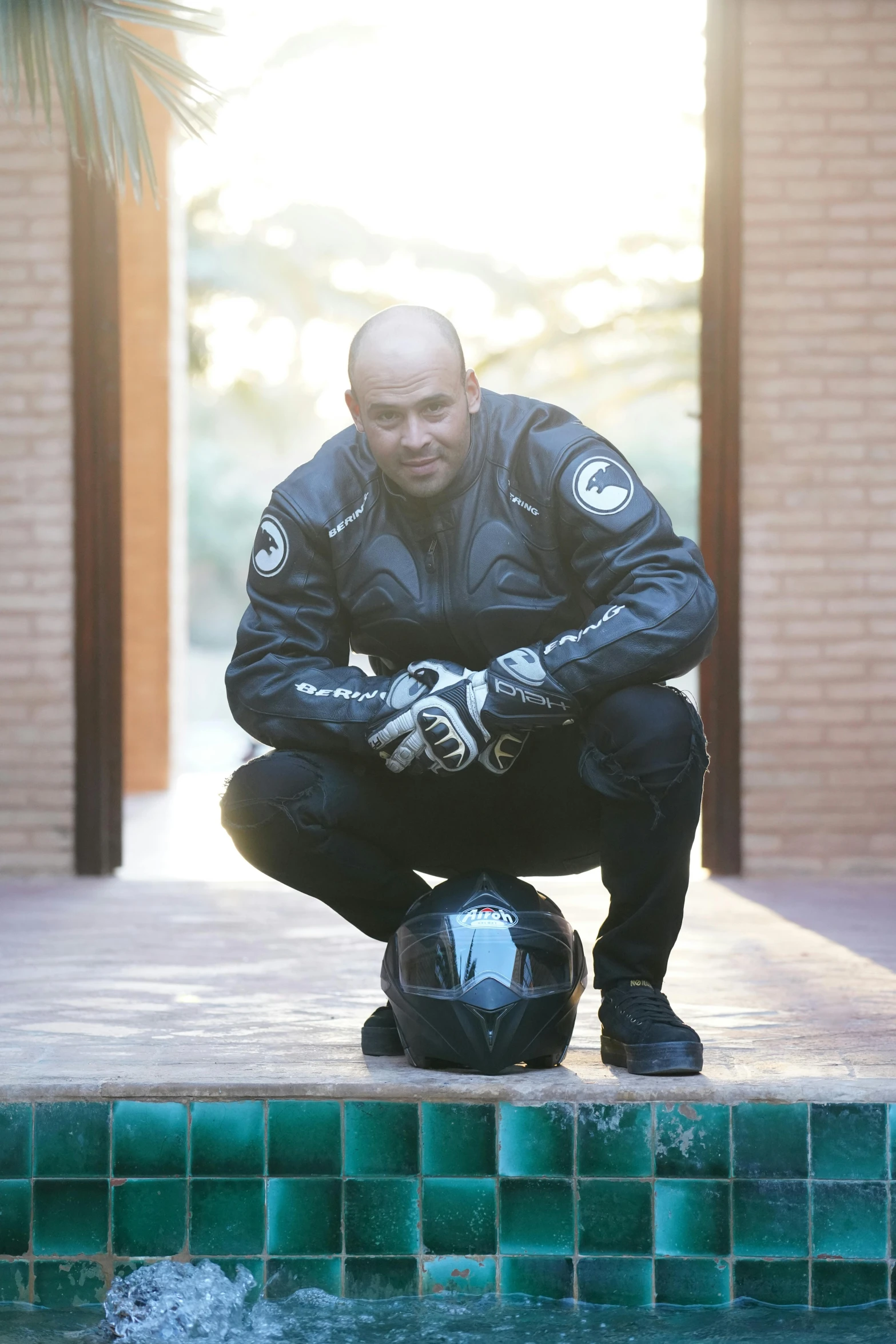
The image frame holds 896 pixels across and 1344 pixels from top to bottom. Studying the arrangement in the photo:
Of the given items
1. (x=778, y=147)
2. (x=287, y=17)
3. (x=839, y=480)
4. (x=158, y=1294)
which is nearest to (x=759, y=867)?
(x=839, y=480)

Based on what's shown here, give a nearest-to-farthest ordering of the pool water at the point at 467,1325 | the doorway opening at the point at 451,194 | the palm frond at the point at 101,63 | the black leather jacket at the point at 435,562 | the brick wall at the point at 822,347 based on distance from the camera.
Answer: the pool water at the point at 467,1325, the black leather jacket at the point at 435,562, the palm frond at the point at 101,63, the brick wall at the point at 822,347, the doorway opening at the point at 451,194

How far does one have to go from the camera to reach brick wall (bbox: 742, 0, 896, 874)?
4.36m

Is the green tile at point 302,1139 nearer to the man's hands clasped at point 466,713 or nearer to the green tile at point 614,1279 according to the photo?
the green tile at point 614,1279

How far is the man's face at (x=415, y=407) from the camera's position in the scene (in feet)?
6.31

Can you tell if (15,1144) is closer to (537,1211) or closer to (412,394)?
(537,1211)

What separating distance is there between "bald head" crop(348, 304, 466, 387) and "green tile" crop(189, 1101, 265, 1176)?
948 mm

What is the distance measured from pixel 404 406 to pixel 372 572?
244mm

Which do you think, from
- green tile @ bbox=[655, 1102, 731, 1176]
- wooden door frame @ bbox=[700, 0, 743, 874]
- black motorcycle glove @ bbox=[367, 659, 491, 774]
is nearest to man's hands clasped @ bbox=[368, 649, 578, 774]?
black motorcycle glove @ bbox=[367, 659, 491, 774]

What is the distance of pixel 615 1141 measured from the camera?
178cm

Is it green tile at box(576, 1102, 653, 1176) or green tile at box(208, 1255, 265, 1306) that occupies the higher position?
green tile at box(576, 1102, 653, 1176)

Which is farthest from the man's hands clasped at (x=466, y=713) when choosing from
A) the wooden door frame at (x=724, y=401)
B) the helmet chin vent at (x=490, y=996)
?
the wooden door frame at (x=724, y=401)

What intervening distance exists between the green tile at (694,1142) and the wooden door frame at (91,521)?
116 inches

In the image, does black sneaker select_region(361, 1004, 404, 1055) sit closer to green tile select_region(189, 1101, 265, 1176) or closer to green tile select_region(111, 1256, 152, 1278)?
green tile select_region(189, 1101, 265, 1176)

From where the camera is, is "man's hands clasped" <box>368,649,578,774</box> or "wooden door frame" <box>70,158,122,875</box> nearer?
"man's hands clasped" <box>368,649,578,774</box>
